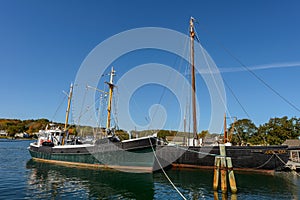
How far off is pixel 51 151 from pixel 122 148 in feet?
51.3

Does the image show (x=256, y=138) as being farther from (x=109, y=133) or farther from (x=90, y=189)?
(x=90, y=189)

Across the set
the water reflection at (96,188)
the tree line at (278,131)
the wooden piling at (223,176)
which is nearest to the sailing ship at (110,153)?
the water reflection at (96,188)

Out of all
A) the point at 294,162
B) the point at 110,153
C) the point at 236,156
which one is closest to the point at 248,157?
the point at 236,156

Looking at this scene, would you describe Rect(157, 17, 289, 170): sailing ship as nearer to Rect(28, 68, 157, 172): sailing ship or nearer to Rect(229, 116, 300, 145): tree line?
Rect(28, 68, 157, 172): sailing ship

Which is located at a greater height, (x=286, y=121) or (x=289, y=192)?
(x=286, y=121)

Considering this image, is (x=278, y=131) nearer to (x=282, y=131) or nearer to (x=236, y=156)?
(x=282, y=131)

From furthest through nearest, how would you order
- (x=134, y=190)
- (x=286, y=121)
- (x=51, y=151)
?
1. (x=286, y=121)
2. (x=51, y=151)
3. (x=134, y=190)

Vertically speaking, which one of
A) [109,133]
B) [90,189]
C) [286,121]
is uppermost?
[286,121]

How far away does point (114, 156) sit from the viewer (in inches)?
975

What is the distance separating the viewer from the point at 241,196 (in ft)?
46.8

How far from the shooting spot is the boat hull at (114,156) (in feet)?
76.3

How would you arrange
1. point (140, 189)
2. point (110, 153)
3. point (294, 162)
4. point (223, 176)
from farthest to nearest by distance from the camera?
1. point (294, 162)
2. point (110, 153)
3. point (140, 189)
4. point (223, 176)

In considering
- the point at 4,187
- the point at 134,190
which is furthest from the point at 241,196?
the point at 4,187

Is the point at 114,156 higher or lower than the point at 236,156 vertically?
lower
